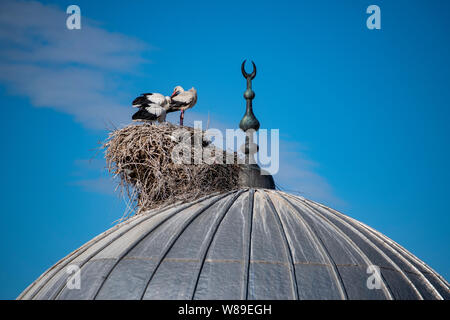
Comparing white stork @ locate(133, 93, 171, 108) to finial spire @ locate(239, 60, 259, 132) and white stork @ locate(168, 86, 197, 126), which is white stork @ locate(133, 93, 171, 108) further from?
finial spire @ locate(239, 60, 259, 132)

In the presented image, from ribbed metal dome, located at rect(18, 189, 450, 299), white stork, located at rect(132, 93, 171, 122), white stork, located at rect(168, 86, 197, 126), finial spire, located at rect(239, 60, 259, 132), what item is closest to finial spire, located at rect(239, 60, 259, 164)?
finial spire, located at rect(239, 60, 259, 132)

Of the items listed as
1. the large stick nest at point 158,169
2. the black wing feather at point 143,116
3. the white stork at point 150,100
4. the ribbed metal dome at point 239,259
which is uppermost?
the white stork at point 150,100

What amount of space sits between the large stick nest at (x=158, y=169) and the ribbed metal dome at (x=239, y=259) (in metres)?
0.44

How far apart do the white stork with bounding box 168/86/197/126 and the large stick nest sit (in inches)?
126

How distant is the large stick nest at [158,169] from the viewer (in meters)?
11.4

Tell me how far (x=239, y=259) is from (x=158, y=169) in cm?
300

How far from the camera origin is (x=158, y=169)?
11523 millimetres

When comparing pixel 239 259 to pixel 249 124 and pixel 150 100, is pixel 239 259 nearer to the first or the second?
pixel 249 124

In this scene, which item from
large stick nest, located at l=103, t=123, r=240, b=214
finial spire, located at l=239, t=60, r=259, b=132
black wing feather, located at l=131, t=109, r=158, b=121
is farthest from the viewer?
black wing feather, located at l=131, t=109, r=158, b=121

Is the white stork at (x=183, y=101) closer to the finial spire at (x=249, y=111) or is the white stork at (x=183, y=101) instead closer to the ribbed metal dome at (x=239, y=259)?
the finial spire at (x=249, y=111)

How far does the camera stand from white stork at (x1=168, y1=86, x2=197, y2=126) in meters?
15.5

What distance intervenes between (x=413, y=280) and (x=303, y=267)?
217 cm

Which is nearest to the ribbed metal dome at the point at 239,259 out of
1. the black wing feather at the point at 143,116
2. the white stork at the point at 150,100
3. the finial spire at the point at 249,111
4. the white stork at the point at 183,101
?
the finial spire at the point at 249,111
